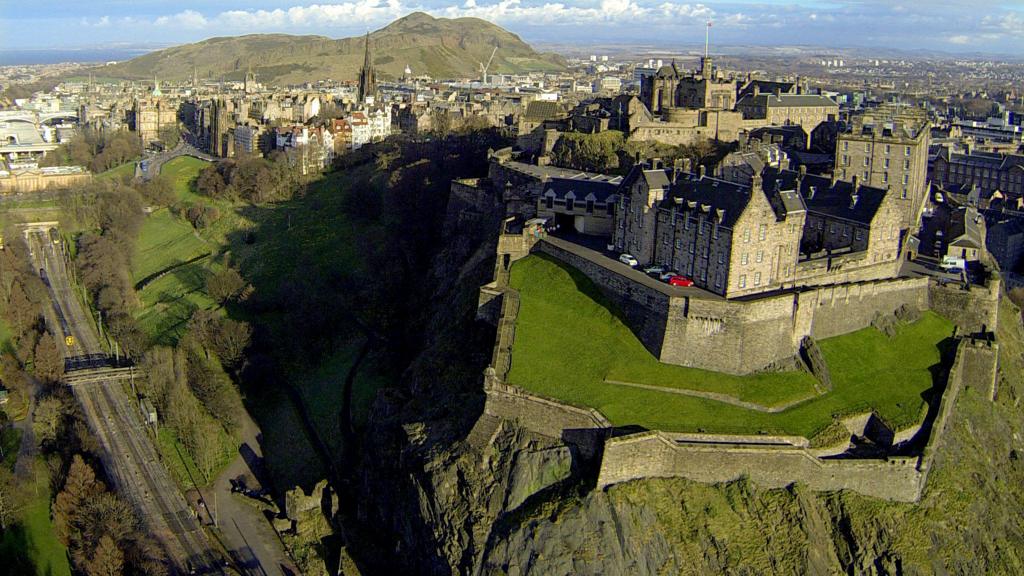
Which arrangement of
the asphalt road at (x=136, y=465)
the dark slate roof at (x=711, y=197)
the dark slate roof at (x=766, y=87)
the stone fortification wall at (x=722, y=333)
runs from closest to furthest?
the stone fortification wall at (x=722, y=333)
the dark slate roof at (x=711, y=197)
the asphalt road at (x=136, y=465)
the dark slate roof at (x=766, y=87)

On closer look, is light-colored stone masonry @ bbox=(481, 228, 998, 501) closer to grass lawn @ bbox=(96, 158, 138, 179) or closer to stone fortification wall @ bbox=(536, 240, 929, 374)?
stone fortification wall @ bbox=(536, 240, 929, 374)

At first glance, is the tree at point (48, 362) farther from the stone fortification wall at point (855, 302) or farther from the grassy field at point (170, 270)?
the stone fortification wall at point (855, 302)

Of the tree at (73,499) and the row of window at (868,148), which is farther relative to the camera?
the row of window at (868,148)

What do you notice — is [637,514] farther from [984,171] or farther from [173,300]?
[984,171]

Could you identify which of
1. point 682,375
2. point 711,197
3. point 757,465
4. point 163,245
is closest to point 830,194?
point 711,197

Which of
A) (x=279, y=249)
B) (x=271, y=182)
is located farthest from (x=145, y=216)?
(x=279, y=249)

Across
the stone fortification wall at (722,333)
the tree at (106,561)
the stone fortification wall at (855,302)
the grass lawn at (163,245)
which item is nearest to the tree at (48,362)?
the grass lawn at (163,245)

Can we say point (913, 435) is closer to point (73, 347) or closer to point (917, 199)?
point (917, 199)
